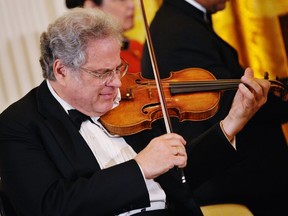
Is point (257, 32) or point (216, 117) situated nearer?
point (216, 117)

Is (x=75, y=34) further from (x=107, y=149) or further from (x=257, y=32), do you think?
(x=257, y=32)

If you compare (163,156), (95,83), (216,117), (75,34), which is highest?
(75,34)

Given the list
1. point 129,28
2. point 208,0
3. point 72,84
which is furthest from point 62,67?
point 129,28

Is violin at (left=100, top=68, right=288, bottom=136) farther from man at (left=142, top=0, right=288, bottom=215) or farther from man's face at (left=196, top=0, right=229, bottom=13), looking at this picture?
man's face at (left=196, top=0, right=229, bottom=13)

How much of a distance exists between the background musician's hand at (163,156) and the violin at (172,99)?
213 millimetres

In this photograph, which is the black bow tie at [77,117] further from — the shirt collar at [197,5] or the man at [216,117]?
the shirt collar at [197,5]

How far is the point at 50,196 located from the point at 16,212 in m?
0.16

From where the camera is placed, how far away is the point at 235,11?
3023mm

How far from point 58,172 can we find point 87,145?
0.11 m

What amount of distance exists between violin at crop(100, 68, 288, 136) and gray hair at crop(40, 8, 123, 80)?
202mm

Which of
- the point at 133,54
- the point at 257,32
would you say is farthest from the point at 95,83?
the point at 257,32

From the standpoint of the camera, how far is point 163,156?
54.2 inches

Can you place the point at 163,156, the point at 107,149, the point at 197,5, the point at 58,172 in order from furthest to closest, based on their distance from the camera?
1. the point at 197,5
2. the point at 107,149
3. the point at 58,172
4. the point at 163,156

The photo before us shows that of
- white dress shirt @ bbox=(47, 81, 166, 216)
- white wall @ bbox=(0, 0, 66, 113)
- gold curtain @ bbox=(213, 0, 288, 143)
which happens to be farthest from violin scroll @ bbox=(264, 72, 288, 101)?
white wall @ bbox=(0, 0, 66, 113)
